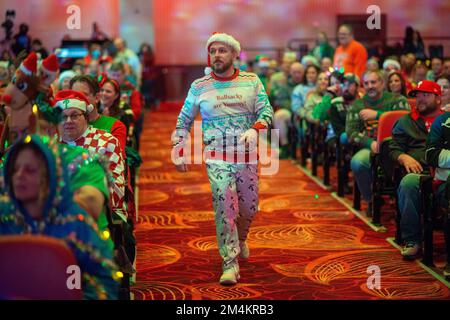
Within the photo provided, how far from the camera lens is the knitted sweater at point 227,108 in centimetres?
487

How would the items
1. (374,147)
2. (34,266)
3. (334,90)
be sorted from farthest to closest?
(334,90)
(374,147)
(34,266)

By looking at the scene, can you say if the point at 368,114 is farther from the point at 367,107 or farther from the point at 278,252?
the point at 278,252

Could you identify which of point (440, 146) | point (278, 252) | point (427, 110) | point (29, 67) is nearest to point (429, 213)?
point (440, 146)

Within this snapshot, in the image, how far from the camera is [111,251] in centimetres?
310

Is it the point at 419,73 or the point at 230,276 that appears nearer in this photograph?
the point at 230,276

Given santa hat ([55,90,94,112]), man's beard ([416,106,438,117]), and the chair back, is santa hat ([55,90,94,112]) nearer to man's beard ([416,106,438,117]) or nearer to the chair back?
man's beard ([416,106,438,117])

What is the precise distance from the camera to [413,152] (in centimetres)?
577

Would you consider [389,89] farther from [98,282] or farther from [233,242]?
[98,282]

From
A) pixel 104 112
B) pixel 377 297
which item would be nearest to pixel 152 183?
pixel 104 112

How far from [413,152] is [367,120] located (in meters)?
1.14

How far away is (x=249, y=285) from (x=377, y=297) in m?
0.77

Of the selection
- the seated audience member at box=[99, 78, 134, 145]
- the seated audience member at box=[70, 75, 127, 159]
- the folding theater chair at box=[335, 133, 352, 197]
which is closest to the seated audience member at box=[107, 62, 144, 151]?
the seated audience member at box=[99, 78, 134, 145]

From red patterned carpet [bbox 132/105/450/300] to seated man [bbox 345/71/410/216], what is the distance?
0.35 metres

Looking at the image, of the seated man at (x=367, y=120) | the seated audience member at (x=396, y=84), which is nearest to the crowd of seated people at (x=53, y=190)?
the seated man at (x=367, y=120)
